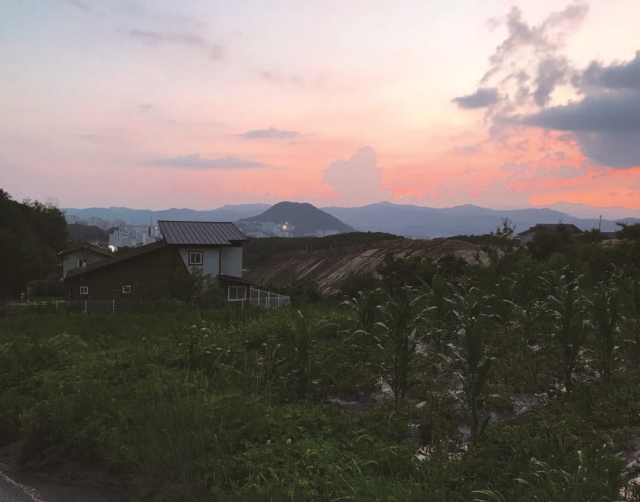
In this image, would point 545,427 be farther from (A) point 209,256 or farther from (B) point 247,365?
(A) point 209,256

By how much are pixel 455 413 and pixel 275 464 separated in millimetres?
2620

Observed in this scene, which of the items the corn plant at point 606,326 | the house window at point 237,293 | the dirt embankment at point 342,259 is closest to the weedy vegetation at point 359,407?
the corn plant at point 606,326

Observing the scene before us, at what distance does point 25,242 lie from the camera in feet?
149

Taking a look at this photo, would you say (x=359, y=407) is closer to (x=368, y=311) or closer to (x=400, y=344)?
(x=400, y=344)

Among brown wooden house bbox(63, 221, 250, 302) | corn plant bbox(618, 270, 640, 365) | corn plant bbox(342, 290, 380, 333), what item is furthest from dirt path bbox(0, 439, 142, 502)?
brown wooden house bbox(63, 221, 250, 302)

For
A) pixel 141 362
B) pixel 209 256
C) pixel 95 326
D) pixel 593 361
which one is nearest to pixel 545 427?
pixel 593 361

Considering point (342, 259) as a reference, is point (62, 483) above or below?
below

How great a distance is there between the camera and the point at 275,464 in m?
5.16

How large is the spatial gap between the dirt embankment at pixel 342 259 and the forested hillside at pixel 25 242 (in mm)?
21524

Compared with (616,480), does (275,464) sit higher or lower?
lower

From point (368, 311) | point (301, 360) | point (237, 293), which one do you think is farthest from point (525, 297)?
point (237, 293)

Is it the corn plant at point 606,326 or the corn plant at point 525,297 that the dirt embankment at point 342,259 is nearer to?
the corn plant at point 525,297

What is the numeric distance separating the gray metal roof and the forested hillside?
41.8 ft

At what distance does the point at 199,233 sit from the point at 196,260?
236cm
